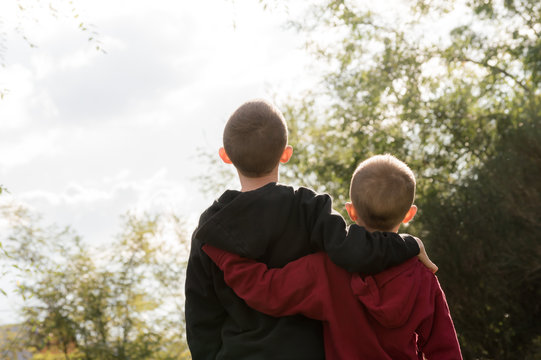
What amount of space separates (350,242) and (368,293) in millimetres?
202

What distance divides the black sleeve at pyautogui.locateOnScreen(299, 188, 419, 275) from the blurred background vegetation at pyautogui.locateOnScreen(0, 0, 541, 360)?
12.0 ft

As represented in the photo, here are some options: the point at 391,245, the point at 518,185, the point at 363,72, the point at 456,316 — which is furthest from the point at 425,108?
the point at 391,245

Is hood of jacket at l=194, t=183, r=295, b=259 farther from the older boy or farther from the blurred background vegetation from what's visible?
the blurred background vegetation

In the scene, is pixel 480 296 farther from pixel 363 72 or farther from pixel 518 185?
pixel 363 72

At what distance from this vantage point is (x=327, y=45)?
16359mm

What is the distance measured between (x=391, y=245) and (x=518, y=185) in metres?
8.92

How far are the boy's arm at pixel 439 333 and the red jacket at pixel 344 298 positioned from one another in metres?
0.05

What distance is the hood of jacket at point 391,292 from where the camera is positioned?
235cm

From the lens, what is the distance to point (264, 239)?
2355 mm

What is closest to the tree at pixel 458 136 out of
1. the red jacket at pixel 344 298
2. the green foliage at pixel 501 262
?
the green foliage at pixel 501 262

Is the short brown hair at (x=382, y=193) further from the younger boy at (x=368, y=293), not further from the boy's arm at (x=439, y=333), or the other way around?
the boy's arm at (x=439, y=333)

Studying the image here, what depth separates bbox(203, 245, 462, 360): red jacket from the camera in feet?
7.63

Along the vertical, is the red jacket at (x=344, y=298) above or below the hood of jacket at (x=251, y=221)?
below

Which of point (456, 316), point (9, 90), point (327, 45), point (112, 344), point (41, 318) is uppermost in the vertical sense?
point (327, 45)
